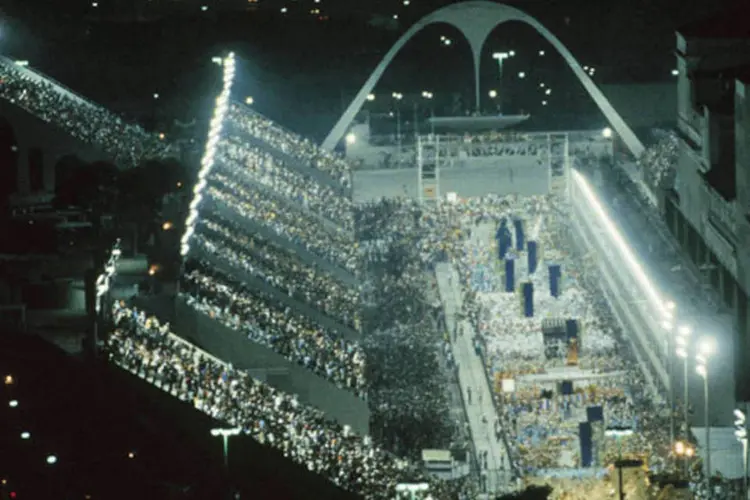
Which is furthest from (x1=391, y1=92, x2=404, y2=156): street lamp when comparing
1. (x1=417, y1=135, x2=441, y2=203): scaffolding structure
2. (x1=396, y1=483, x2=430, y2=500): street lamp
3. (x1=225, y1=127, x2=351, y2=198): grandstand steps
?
(x1=396, y1=483, x2=430, y2=500): street lamp

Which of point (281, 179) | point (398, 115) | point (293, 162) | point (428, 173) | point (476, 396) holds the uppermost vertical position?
point (398, 115)

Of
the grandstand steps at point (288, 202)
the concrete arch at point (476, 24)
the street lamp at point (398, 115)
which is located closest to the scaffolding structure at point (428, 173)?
the street lamp at point (398, 115)

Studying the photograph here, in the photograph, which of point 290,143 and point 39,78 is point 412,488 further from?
point 290,143

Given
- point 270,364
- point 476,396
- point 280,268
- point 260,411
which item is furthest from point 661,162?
point 260,411

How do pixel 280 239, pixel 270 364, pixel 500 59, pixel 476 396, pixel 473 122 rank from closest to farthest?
pixel 270 364, pixel 476 396, pixel 280 239, pixel 473 122, pixel 500 59

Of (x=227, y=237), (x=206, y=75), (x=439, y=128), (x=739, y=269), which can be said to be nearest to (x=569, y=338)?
(x=739, y=269)
